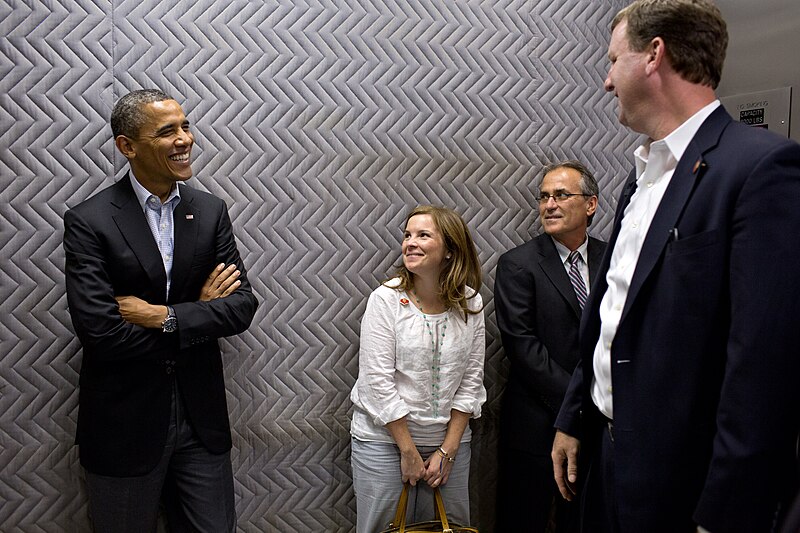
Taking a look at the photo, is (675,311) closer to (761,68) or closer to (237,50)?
(761,68)

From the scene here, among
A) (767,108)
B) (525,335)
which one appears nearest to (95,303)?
(525,335)

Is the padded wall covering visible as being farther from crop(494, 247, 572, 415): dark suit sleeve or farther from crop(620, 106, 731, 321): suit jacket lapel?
crop(620, 106, 731, 321): suit jacket lapel

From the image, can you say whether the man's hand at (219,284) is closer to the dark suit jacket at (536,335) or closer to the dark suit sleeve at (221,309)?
the dark suit sleeve at (221,309)

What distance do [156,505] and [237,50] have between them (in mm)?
1927

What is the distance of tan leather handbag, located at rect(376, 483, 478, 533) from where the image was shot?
2.84m

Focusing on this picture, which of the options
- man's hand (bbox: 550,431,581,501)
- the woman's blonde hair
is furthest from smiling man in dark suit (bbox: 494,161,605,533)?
man's hand (bbox: 550,431,581,501)

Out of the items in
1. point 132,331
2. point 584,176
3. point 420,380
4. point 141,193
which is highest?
point 584,176

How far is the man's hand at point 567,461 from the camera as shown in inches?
79.4

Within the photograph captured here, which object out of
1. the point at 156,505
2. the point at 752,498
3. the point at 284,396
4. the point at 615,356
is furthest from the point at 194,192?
the point at 752,498

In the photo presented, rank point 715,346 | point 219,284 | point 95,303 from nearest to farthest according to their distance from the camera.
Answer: point 715,346 → point 95,303 → point 219,284

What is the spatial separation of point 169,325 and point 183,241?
34cm

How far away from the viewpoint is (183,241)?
269 cm

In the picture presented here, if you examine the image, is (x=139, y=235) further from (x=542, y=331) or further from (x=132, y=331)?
(x=542, y=331)

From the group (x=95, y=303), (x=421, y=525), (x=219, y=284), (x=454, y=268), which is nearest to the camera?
(x=95, y=303)
